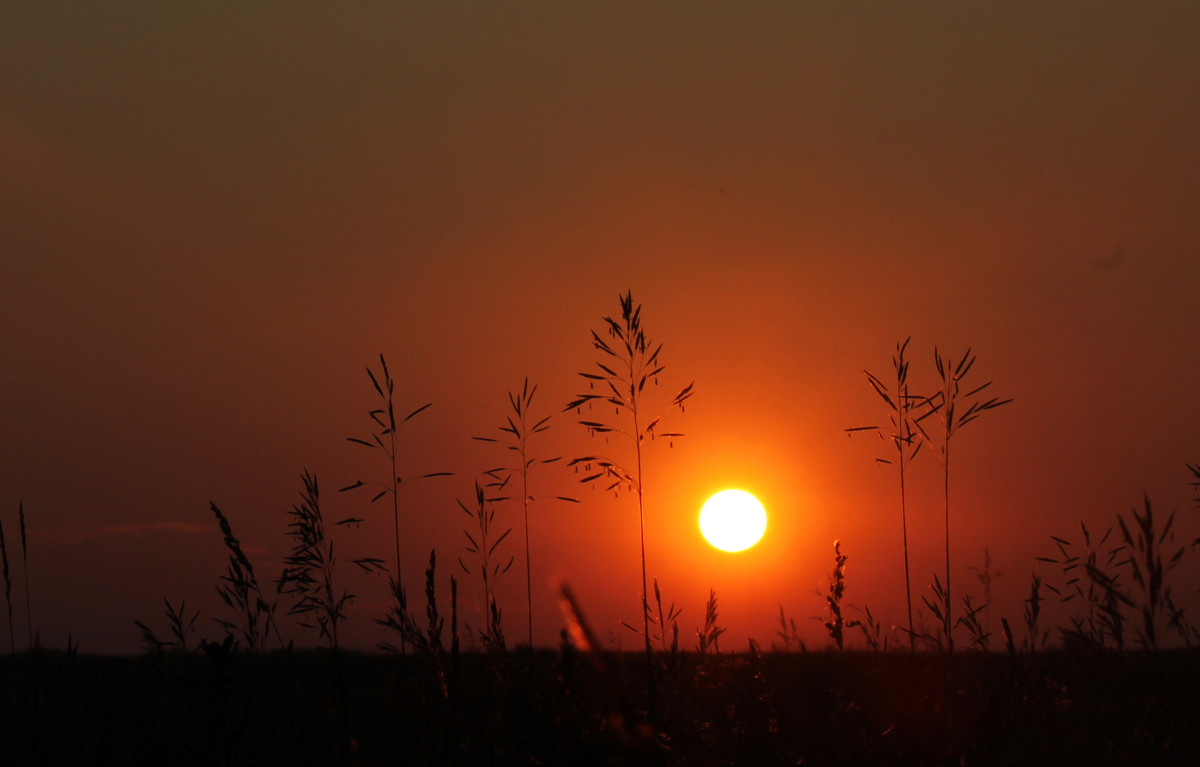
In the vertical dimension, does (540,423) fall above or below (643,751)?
above

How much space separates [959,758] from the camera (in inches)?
151

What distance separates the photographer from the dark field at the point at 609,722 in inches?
125

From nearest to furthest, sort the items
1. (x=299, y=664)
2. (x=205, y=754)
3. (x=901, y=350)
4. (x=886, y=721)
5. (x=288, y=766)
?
(x=205, y=754) < (x=288, y=766) < (x=886, y=721) < (x=901, y=350) < (x=299, y=664)

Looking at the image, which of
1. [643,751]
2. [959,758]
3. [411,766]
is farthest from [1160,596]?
[411,766]

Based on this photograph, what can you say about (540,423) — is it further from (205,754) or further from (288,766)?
(205,754)

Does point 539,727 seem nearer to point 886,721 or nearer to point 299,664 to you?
point 886,721

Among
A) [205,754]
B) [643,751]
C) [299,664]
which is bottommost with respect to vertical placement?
[299,664]

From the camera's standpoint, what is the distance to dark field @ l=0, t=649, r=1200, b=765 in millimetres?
3176

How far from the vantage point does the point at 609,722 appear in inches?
95.5

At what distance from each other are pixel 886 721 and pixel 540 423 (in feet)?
8.90

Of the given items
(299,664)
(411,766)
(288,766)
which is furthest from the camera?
(299,664)

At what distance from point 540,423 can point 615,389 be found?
0.58 metres

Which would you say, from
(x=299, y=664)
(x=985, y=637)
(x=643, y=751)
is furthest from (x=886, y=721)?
(x=299, y=664)

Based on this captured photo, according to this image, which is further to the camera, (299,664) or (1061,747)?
(299,664)
